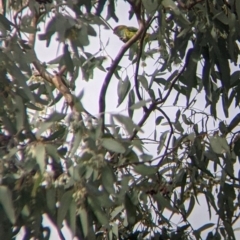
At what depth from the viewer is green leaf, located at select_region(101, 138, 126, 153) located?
146cm

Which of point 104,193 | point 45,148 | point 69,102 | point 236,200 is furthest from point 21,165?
point 236,200

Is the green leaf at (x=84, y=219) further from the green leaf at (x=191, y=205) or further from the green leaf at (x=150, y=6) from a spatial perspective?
the green leaf at (x=191, y=205)

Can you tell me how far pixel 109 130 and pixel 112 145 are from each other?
0.54 meters

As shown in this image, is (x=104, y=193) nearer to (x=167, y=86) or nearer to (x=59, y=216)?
(x=59, y=216)

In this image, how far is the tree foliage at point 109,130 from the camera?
149 centimetres

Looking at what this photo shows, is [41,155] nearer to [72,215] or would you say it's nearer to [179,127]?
[72,215]

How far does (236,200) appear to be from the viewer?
2479 mm

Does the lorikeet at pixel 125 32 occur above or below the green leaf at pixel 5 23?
above

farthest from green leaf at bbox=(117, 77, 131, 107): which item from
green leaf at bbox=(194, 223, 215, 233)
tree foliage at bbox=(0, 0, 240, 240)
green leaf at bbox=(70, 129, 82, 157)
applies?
green leaf at bbox=(70, 129, 82, 157)

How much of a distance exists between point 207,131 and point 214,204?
0.20m

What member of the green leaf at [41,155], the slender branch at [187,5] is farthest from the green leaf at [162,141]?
the green leaf at [41,155]

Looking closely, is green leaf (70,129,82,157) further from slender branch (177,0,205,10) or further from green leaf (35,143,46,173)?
slender branch (177,0,205,10)

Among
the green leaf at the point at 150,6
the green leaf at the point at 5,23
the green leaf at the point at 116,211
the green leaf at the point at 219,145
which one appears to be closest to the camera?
the green leaf at the point at 5,23

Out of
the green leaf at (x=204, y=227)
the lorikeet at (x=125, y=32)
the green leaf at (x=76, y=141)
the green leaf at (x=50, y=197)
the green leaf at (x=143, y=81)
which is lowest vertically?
A: the green leaf at (x=204, y=227)
